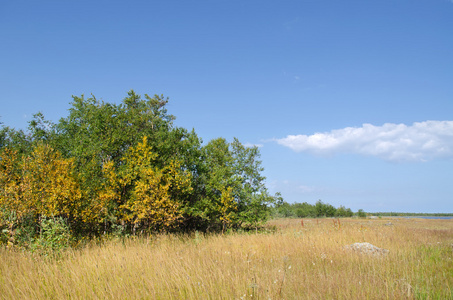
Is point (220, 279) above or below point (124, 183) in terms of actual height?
Answer: below

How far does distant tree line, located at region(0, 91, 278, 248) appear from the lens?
923 cm

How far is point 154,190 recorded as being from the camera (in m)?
11.4

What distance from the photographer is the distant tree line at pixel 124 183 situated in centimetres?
923

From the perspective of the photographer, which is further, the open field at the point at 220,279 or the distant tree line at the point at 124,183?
the distant tree line at the point at 124,183

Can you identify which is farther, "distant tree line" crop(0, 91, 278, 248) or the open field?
"distant tree line" crop(0, 91, 278, 248)

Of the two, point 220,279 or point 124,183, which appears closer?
point 220,279

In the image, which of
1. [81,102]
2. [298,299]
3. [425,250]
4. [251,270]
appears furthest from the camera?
[81,102]

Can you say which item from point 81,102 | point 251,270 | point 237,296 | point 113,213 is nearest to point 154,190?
point 113,213

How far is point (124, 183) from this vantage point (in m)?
11.7

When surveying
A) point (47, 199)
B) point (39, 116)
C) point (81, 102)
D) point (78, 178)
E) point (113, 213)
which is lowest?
point (113, 213)

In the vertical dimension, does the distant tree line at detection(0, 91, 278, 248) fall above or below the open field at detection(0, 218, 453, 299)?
above

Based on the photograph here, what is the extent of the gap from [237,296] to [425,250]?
8.44 metres

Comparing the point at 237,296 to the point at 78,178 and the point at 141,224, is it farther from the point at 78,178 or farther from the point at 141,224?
the point at 141,224

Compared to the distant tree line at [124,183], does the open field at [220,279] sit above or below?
below
